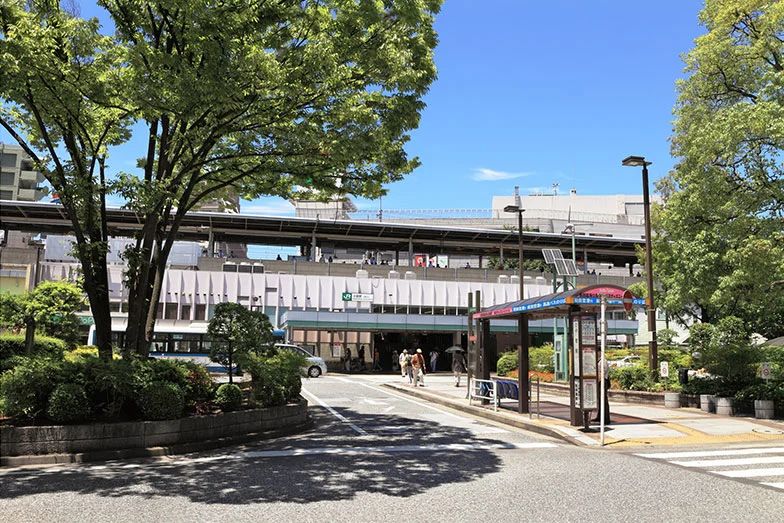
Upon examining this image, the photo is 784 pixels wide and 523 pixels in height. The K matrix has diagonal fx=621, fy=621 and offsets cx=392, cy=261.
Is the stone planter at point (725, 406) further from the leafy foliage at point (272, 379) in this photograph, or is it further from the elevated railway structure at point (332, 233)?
the elevated railway structure at point (332, 233)

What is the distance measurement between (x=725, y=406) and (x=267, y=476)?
13462 mm

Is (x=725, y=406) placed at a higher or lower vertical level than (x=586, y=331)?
lower

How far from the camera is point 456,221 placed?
8694cm

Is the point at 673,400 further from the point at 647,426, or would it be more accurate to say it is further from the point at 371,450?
the point at 371,450

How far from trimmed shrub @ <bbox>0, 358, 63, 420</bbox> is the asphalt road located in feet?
4.07

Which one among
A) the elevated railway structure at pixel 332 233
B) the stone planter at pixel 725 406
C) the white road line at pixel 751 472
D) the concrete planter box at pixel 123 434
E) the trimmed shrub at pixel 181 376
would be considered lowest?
the stone planter at pixel 725 406

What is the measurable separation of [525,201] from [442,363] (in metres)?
53.8

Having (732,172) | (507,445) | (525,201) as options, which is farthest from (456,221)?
(507,445)

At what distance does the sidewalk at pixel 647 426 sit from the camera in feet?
40.6

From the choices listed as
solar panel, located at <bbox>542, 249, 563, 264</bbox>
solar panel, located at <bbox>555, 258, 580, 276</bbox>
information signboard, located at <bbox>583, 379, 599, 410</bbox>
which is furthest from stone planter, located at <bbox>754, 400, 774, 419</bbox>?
solar panel, located at <bbox>542, 249, 563, 264</bbox>

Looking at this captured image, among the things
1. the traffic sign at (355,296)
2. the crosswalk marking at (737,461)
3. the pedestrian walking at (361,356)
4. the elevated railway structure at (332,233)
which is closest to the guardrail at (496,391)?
the crosswalk marking at (737,461)

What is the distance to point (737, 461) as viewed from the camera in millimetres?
9977

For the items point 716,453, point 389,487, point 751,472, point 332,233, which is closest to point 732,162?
point 716,453

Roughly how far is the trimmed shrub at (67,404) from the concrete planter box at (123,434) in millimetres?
249
